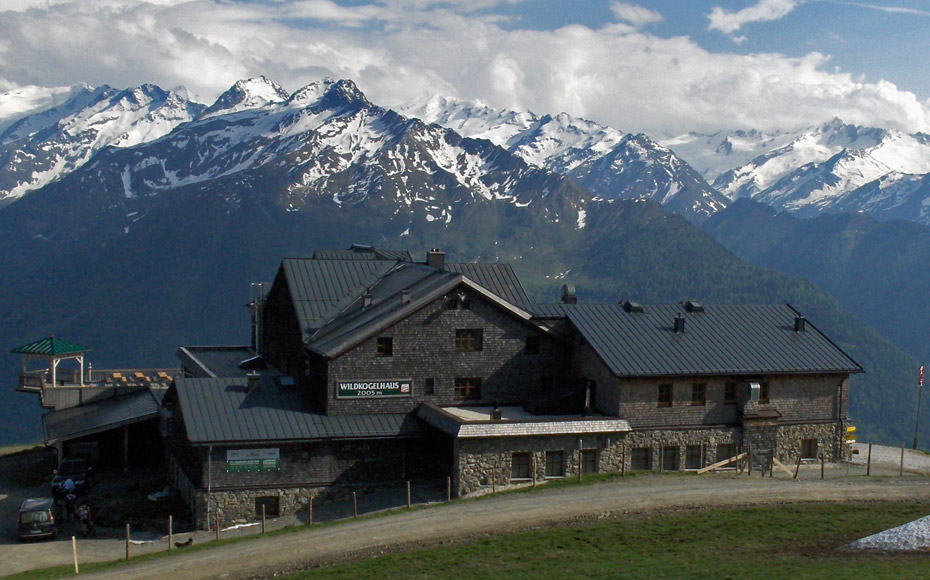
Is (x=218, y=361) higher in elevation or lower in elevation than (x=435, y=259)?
lower

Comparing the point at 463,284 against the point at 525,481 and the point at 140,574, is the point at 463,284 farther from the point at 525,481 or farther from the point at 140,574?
the point at 140,574

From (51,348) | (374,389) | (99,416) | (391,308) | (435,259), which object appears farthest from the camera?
(51,348)

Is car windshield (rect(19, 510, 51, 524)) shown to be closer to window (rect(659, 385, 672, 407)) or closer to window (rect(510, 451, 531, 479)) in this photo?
window (rect(510, 451, 531, 479))

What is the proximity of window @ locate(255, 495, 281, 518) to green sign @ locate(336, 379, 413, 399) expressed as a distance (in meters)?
6.42

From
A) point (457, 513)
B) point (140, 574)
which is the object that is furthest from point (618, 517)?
point (140, 574)

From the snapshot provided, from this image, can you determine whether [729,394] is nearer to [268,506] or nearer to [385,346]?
[385,346]

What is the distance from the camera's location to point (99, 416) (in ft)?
201

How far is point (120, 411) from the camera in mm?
61125

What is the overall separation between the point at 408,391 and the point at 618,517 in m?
15.5

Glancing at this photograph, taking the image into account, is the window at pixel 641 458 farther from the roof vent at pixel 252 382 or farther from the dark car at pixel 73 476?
the dark car at pixel 73 476

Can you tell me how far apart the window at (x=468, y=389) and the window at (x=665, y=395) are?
10.1m

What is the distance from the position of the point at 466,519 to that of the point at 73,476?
25467 mm

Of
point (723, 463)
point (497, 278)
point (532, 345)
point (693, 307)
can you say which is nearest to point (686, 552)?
point (723, 463)

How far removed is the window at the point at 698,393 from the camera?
52156mm
